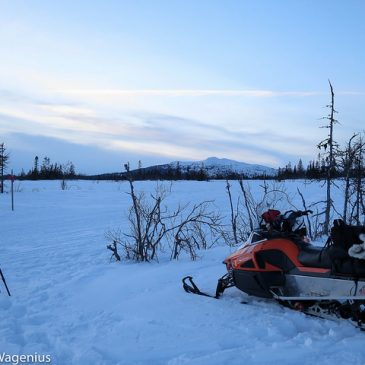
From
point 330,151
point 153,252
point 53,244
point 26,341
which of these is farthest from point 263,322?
point 330,151

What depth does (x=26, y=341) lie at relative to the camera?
406 cm

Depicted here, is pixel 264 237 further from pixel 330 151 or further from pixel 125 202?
pixel 125 202

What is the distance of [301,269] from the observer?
4.47 m

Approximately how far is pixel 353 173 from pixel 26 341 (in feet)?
32.3

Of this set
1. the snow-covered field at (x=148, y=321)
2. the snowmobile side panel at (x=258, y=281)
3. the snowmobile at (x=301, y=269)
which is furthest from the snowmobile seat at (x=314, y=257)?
the snow-covered field at (x=148, y=321)

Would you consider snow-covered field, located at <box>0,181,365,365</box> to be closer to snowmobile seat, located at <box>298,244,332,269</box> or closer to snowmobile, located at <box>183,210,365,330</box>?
snowmobile, located at <box>183,210,365,330</box>

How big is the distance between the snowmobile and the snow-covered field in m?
0.15

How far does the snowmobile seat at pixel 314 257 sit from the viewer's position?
13.9 ft

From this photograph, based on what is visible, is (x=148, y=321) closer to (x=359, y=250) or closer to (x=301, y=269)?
(x=301, y=269)

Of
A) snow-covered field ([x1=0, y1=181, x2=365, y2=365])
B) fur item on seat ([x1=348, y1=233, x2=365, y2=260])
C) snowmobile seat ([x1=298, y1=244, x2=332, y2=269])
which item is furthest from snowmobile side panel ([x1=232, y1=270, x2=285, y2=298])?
fur item on seat ([x1=348, y1=233, x2=365, y2=260])

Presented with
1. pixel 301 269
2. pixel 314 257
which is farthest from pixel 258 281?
pixel 314 257

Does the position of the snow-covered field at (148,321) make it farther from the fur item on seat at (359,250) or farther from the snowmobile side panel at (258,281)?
the fur item on seat at (359,250)

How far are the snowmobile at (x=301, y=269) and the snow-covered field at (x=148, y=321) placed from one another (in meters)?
0.15

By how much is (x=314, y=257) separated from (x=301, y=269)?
0.65ft
